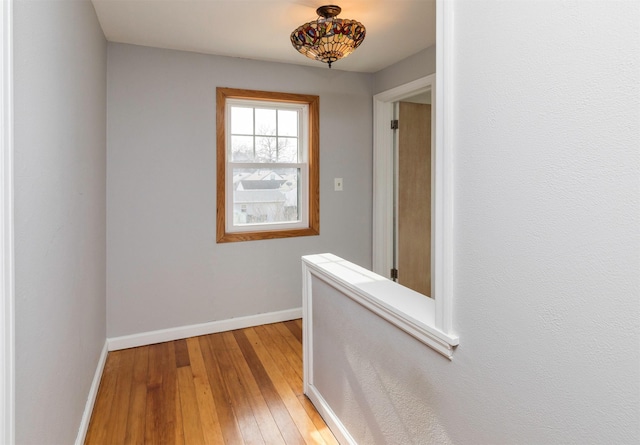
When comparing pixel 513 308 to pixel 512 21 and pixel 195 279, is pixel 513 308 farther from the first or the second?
pixel 195 279

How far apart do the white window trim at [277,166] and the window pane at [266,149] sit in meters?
0.05

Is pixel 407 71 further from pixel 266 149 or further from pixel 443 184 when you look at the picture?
pixel 443 184

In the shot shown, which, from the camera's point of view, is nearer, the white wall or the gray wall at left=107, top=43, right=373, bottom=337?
the white wall

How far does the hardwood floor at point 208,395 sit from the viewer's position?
190 centimetres

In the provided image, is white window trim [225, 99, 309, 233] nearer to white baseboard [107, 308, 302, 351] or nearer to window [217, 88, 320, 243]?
window [217, 88, 320, 243]

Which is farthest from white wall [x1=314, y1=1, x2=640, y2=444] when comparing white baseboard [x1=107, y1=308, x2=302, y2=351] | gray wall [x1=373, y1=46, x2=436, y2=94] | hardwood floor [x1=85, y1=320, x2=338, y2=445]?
white baseboard [x1=107, y1=308, x2=302, y2=351]

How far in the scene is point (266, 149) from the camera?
130 inches

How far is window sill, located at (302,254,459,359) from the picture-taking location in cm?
116

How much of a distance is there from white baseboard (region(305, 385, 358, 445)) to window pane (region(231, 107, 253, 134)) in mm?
2055

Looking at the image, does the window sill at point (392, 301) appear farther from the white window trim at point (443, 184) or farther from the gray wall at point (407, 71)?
the gray wall at point (407, 71)

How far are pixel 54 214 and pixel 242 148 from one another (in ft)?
6.48

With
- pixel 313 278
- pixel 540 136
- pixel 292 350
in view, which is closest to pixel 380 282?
pixel 313 278

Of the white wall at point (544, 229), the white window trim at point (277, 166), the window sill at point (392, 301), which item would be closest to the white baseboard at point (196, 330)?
the white window trim at point (277, 166)

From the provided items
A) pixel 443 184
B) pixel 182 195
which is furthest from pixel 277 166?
pixel 443 184
